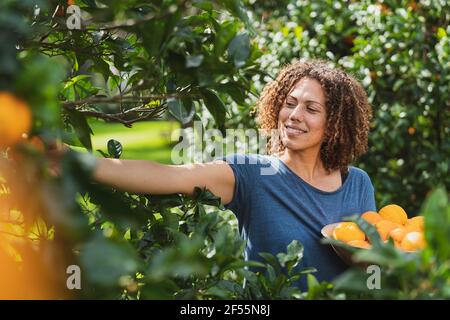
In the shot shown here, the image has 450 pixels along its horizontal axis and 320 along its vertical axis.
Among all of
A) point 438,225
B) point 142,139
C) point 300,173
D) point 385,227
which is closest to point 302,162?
point 300,173

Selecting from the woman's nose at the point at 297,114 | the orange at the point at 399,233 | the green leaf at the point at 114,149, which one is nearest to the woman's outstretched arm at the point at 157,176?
the green leaf at the point at 114,149

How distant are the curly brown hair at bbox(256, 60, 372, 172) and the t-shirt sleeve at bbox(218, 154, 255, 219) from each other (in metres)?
0.35

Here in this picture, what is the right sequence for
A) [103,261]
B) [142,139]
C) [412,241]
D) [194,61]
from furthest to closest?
1. [142,139]
2. [412,241]
3. [194,61]
4. [103,261]

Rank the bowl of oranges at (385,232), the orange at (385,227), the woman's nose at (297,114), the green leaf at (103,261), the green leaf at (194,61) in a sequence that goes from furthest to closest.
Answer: the woman's nose at (297,114) → the orange at (385,227) → the bowl of oranges at (385,232) → the green leaf at (194,61) → the green leaf at (103,261)

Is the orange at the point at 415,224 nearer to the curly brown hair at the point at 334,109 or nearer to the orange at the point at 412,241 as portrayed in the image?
the orange at the point at 412,241

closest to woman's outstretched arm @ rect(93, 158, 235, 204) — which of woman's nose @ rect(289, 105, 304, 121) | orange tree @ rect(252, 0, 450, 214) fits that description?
woman's nose @ rect(289, 105, 304, 121)

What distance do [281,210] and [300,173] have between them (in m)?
0.21

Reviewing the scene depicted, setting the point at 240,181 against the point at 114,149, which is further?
the point at 240,181

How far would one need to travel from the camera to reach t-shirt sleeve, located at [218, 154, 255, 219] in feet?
7.61

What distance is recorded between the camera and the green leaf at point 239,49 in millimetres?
1411

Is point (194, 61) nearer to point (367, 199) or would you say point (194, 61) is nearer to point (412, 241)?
point (412, 241)

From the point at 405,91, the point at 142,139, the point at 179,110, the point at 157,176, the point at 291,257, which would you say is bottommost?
the point at 291,257

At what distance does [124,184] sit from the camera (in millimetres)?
1853

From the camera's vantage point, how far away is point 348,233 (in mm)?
1964
